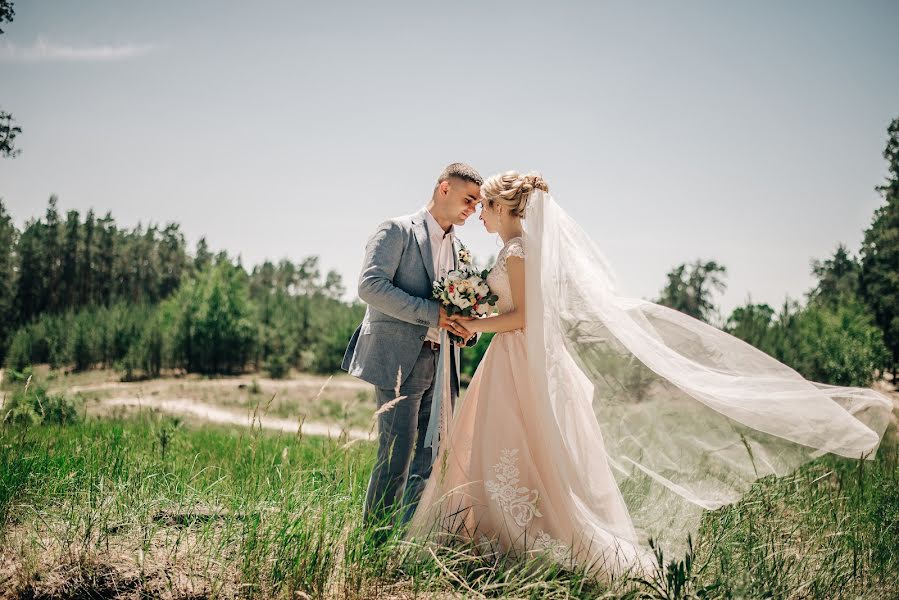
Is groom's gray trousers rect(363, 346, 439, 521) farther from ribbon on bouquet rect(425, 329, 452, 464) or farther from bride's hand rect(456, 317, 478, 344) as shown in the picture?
bride's hand rect(456, 317, 478, 344)

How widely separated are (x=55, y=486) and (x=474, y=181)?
3585 millimetres

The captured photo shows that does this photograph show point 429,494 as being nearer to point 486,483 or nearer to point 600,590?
point 486,483

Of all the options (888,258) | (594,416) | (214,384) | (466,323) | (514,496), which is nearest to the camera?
(514,496)

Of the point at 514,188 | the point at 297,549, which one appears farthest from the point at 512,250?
the point at 297,549

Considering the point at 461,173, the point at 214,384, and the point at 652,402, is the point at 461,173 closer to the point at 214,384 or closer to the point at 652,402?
the point at 652,402

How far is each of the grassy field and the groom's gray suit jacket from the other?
0.64m

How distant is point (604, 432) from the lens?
393 cm

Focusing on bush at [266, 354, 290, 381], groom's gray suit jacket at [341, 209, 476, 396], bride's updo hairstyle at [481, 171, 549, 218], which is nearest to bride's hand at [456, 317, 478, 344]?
groom's gray suit jacket at [341, 209, 476, 396]

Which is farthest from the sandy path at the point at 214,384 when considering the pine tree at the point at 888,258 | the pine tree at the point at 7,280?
the pine tree at the point at 888,258

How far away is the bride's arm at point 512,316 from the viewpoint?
392 centimetres

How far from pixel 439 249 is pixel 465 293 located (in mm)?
599

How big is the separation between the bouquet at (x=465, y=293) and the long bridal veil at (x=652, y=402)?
29cm

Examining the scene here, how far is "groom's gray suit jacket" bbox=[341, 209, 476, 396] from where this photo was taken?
3889 mm

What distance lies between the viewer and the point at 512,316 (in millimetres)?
3936
